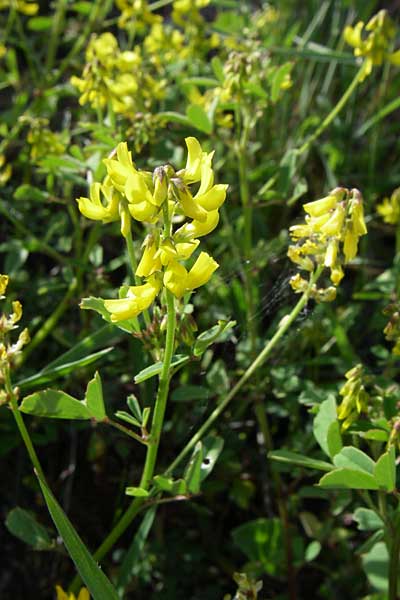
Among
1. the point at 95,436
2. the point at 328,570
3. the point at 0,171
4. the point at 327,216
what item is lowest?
the point at 328,570

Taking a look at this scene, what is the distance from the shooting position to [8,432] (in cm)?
175

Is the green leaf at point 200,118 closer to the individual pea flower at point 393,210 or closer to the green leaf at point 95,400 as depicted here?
the individual pea flower at point 393,210

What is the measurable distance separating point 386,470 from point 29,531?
637 mm

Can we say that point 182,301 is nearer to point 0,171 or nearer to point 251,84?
point 251,84

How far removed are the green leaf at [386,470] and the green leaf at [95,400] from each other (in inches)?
16.6

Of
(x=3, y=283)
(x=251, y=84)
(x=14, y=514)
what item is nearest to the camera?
(x=3, y=283)

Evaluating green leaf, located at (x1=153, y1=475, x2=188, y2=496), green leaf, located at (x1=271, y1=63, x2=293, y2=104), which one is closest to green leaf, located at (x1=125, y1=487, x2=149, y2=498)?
green leaf, located at (x1=153, y1=475, x2=188, y2=496)

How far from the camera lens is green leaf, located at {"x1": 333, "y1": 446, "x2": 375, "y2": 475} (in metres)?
1.16

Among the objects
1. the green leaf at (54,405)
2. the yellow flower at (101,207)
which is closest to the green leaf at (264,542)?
the green leaf at (54,405)

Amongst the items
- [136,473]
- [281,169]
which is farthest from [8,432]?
[281,169]

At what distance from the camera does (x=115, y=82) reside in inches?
74.9

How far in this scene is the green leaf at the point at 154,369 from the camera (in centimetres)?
107

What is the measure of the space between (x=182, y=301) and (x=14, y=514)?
51 cm

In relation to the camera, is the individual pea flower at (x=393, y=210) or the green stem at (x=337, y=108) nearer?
the green stem at (x=337, y=108)
